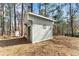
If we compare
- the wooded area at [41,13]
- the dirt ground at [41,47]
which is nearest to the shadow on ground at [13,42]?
the dirt ground at [41,47]

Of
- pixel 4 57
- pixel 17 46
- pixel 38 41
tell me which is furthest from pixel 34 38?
pixel 4 57

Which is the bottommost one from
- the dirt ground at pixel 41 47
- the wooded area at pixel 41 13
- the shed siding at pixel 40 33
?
the dirt ground at pixel 41 47

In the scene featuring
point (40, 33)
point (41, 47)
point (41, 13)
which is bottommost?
point (41, 47)

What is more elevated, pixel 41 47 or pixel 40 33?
pixel 40 33

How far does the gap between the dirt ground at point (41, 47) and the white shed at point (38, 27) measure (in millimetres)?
85

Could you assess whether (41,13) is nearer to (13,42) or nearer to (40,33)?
(40,33)

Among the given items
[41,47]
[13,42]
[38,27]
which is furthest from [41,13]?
[13,42]

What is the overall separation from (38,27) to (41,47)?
339mm

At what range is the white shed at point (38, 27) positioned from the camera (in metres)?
3.59

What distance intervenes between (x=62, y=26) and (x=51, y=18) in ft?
0.75

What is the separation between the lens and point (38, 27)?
11.9ft

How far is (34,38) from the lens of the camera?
142 inches

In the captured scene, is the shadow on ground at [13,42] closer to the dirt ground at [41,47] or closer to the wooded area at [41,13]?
the dirt ground at [41,47]

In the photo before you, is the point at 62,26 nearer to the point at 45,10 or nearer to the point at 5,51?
the point at 45,10
